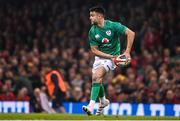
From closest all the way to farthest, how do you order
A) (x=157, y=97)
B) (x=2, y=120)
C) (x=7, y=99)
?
(x=2, y=120)
(x=157, y=97)
(x=7, y=99)

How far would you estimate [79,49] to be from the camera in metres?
26.9

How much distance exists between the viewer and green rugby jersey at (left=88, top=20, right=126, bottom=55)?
15992mm

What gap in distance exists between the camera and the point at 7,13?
31156 millimetres

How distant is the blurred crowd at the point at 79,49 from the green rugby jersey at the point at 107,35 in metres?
5.80

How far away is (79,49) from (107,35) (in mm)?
10931

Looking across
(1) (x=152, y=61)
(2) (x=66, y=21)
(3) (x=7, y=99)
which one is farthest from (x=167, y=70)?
(2) (x=66, y=21)

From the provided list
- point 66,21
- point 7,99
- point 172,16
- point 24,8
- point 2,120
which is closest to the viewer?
point 2,120

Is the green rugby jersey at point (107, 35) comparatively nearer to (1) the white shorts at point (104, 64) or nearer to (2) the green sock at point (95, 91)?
(1) the white shorts at point (104, 64)

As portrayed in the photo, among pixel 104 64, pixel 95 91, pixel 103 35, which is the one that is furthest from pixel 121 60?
pixel 95 91

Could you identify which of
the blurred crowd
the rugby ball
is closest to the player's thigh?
the rugby ball

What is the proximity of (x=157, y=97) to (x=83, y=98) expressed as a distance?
2356 millimetres

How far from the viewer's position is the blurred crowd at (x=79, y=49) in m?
22.8

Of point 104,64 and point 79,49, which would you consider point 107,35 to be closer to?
point 104,64

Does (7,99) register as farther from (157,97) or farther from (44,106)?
(157,97)
